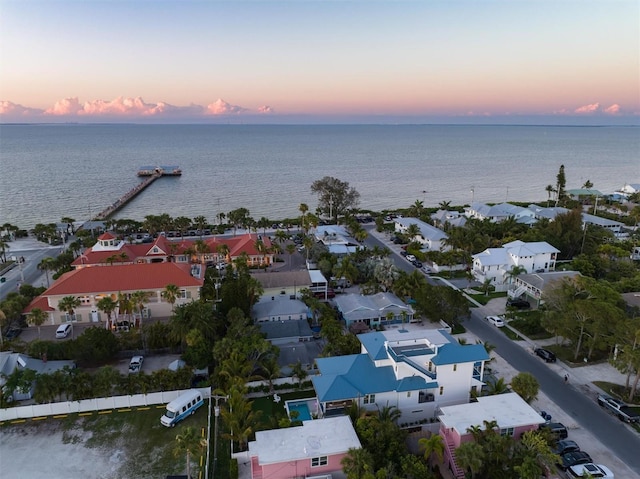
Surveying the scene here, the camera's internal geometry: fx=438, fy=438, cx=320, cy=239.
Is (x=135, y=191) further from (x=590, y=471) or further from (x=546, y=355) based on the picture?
(x=590, y=471)

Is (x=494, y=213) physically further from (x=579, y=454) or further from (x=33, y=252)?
(x=33, y=252)

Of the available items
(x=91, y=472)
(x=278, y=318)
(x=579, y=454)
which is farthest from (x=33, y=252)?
(x=579, y=454)

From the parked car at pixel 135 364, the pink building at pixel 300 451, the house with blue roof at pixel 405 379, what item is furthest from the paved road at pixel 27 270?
the house with blue roof at pixel 405 379

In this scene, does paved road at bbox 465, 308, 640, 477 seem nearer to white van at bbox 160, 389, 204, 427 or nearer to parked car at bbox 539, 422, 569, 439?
parked car at bbox 539, 422, 569, 439

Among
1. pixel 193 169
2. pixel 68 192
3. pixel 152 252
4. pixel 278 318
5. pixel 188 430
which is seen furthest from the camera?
pixel 193 169

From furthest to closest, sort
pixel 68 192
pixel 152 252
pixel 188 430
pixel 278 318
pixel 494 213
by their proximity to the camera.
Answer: pixel 68 192 → pixel 494 213 → pixel 152 252 → pixel 278 318 → pixel 188 430

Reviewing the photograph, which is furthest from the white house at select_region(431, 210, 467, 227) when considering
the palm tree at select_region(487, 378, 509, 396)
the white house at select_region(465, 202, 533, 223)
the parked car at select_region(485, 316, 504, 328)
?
the palm tree at select_region(487, 378, 509, 396)

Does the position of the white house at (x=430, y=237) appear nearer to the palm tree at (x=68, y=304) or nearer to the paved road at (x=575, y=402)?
the paved road at (x=575, y=402)
